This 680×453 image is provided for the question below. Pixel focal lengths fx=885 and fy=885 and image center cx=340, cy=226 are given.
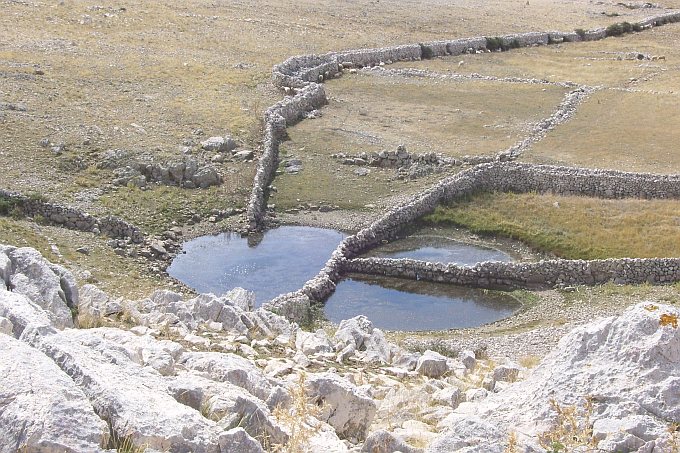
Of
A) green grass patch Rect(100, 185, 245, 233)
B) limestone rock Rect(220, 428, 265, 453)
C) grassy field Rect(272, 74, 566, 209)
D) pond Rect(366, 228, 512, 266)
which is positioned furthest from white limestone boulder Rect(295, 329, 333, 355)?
grassy field Rect(272, 74, 566, 209)

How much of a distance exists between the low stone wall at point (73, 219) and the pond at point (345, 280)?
2.69 m

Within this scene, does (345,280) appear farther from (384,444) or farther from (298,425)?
(298,425)

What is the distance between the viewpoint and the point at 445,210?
4600 centimetres

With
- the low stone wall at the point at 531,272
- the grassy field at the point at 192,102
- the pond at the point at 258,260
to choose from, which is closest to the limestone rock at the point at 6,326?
the grassy field at the point at 192,102

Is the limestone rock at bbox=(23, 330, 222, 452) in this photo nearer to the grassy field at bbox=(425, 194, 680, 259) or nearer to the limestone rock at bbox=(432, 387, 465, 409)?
the limestone rock at bbox=(432, 387, 465, 409)

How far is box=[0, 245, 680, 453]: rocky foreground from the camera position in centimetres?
1045

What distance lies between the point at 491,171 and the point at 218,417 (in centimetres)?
3852

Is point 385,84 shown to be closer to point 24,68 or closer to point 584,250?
point 24,68

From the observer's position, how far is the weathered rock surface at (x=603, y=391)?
465 inches

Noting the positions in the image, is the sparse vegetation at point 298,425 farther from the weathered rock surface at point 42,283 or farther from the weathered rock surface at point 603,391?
the weathered rock surface at point 42,283

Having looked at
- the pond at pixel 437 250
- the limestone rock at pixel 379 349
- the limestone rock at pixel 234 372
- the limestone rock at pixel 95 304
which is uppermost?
the limestone rock at pixel 234 372

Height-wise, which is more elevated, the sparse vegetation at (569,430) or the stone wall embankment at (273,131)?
the sparse vegetation at (569,430)

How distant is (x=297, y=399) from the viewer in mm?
10508

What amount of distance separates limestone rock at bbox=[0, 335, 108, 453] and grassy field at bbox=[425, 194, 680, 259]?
32.9 m
